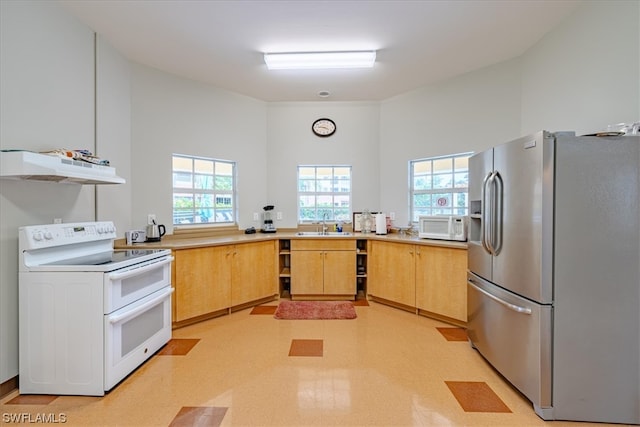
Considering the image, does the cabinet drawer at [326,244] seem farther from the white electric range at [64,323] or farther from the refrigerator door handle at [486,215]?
the white electric range at [64,323]

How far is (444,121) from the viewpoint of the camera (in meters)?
3.90

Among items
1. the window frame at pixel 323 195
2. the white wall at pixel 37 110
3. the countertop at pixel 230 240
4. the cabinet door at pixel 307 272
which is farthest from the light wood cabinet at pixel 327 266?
the white wall at pixel 37 110

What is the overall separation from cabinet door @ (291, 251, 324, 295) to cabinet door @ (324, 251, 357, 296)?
0.09 meters

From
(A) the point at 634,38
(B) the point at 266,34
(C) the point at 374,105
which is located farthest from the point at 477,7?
(C) the point at 374,105

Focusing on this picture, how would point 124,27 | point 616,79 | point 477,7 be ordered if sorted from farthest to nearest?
point 124,27, point 477,7, point 616,79

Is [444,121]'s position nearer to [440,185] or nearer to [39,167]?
[440,185]

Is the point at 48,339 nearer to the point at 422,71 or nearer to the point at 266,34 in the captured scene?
the point at 266,34

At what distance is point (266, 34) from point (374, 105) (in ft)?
7.20

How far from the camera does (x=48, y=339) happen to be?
1993mm

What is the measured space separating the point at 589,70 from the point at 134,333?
4179 millimetres

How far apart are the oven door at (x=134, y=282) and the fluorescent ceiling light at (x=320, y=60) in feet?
7.55

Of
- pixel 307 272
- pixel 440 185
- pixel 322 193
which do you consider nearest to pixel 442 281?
pixel 440 185

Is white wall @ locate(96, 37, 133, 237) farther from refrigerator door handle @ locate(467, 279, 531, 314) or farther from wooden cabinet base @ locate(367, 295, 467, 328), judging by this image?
refrigerator door handle @ locate(467, 279, 531, 314)

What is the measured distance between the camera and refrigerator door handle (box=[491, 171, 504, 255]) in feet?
7.11
